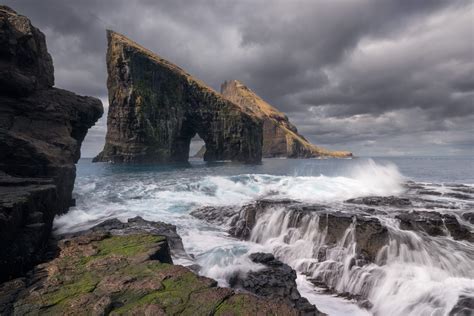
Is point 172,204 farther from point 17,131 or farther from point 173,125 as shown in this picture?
point 173,125

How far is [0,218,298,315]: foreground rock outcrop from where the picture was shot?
207 inches

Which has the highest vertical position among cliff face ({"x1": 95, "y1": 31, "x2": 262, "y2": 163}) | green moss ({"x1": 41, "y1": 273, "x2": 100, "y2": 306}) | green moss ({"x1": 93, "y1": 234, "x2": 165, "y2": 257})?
cliff face ({"x1": 95, "y1": 31, "x2": 262, "y2": 163})

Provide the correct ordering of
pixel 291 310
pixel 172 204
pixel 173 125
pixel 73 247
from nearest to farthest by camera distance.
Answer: pixel 291 310 → pixel 73 247 → pixel 172 204 → pixel 173 125

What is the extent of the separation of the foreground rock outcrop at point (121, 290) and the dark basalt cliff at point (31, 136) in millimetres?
2298

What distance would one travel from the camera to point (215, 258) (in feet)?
37.5

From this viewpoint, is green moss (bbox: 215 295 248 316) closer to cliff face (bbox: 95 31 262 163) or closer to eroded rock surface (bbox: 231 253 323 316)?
eroded rock surface (bbox: 231 253 323 316)

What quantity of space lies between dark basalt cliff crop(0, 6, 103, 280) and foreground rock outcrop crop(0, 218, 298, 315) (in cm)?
230

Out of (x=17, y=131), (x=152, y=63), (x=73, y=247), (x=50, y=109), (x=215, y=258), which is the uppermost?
(x=152, y=63)

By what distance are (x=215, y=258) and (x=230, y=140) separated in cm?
10515

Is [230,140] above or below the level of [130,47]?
below

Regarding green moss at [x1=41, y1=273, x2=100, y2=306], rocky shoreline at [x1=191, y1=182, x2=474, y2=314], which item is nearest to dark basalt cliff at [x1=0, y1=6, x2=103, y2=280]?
green moss at [x1=41, y1=273, x2=100, y2=306]

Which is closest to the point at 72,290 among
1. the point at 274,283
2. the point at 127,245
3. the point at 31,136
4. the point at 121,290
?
the point at 121,290

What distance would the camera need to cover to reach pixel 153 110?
313 ft

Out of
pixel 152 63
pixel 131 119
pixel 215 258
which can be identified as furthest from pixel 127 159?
pixel 215 258
